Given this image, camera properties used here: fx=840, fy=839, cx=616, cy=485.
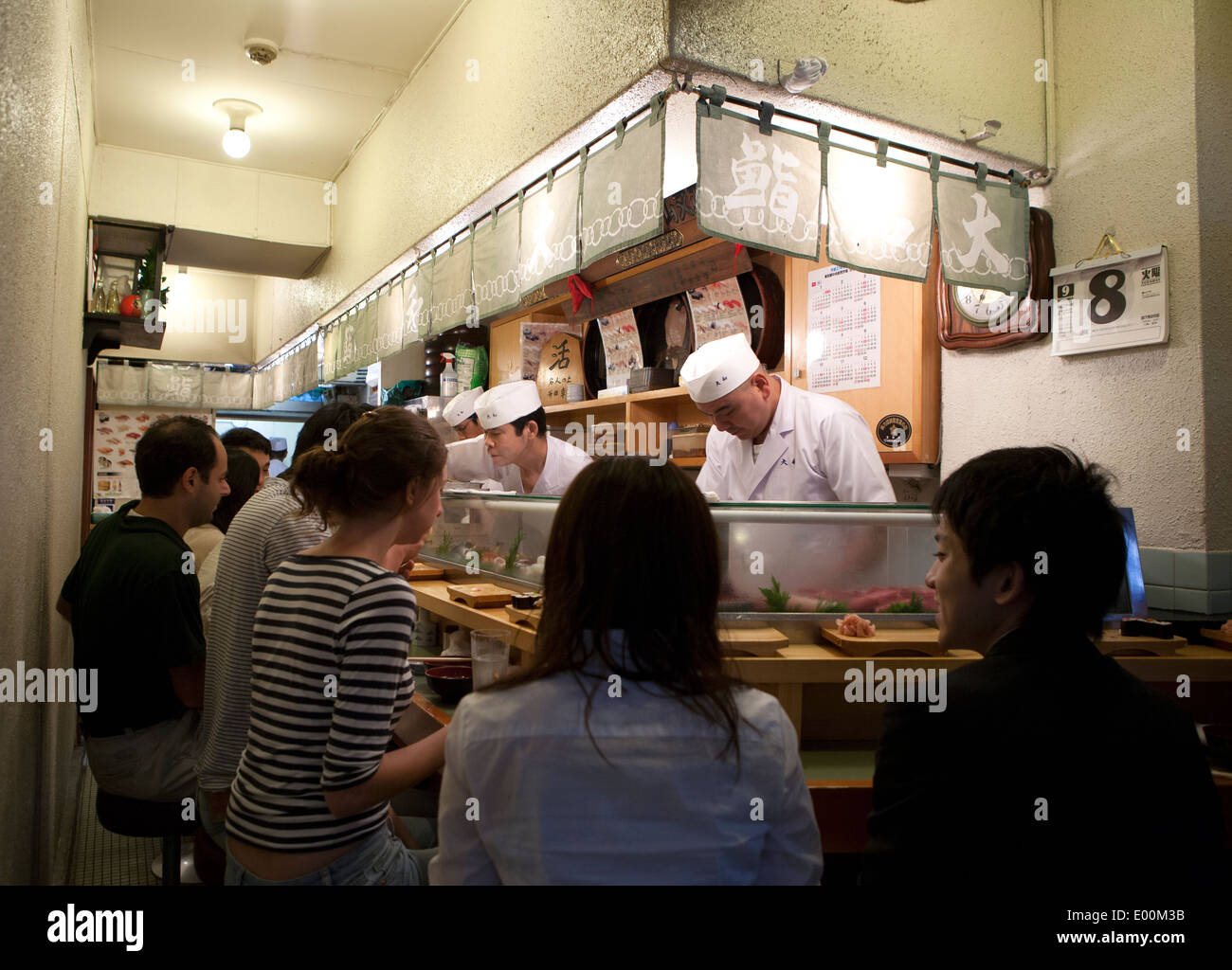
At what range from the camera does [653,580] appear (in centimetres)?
120

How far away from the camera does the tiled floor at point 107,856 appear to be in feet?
11.4

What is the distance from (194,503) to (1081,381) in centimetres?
316

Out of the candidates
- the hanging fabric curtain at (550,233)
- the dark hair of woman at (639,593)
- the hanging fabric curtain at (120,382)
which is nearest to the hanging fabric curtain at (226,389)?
the hanging fabric curtain at (120,382)

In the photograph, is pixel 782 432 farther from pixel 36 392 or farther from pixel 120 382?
pixel 120 382

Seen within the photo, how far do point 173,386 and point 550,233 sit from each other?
264 inches

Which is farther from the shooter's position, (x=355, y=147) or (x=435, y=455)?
(x=355, y=147)

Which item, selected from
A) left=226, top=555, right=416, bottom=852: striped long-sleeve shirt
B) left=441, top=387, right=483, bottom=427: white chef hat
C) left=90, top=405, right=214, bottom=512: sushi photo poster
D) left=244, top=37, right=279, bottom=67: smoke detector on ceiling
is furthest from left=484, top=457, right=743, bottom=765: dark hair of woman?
left=90, top=405, right=214, bottom=512: sushi photo poster

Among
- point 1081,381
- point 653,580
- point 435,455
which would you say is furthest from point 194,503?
point 1081,381

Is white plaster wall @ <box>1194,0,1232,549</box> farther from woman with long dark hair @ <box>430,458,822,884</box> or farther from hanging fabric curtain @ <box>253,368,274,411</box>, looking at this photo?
hanging fabric curtain @ <box>253,368,274,411</box>

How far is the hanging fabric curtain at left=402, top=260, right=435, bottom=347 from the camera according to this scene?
457cm

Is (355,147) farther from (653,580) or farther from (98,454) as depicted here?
(653,580)

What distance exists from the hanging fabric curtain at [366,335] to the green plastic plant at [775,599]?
3.91 metres

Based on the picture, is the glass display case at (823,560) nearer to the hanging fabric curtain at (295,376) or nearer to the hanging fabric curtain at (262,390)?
the hanging fabric curtain at (295,376)

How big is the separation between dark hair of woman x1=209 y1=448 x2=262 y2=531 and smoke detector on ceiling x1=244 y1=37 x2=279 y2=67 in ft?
7.27
